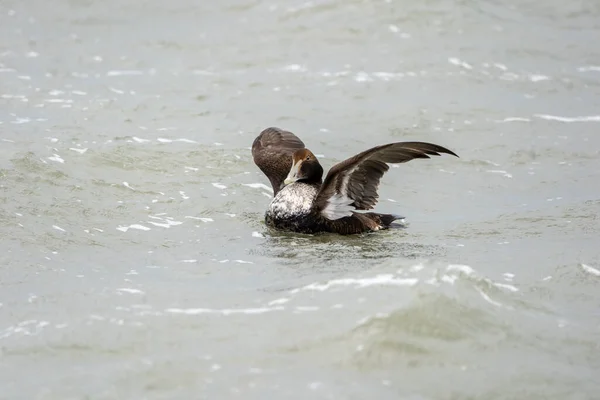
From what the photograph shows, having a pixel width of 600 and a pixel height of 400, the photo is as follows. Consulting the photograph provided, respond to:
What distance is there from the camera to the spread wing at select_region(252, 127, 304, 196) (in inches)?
325

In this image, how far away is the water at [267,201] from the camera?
4.68 metres

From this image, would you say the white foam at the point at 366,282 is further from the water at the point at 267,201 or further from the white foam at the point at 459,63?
the white foam at the point at 459,63

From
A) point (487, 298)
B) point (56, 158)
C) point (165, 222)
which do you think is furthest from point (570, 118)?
point (487, 298)

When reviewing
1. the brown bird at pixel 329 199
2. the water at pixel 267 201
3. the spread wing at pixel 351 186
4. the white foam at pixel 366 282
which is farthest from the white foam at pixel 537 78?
the white foam at pixel 366 282

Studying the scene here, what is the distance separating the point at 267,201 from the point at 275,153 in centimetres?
49

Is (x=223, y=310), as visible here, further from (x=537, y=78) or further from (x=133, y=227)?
(x=537, y=78)

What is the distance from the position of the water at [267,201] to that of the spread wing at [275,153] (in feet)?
1.13

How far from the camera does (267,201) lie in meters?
8.67

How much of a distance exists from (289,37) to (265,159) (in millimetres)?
5704

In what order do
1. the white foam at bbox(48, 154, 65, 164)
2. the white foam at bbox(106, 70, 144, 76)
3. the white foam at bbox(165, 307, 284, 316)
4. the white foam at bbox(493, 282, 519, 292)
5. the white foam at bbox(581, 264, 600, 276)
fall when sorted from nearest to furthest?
1. the white foam at bbox(165, 307, 284, 316)
2. the white foam at bbox(493, 282, 519, 292)
3. the white foam at bbox(581, 264, 600, 276)
4. the white foam at bbox(48, 154, 65, 164)
5. the white foam at bbox(106, 70, 144, 76)

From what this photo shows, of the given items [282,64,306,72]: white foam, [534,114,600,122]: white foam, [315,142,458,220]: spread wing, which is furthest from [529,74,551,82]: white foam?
[315,142,458,220]: spread wing

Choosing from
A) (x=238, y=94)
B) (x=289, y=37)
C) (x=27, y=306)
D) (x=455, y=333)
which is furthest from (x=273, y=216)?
(x=289, y=37)

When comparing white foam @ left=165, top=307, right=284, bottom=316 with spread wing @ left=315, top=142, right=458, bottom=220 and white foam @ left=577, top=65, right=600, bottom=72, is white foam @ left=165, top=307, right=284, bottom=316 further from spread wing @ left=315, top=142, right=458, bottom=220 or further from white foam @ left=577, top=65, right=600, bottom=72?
white foam @ left=577, top=65, right=600, bottom=72

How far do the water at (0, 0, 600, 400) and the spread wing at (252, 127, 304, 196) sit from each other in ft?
1.13
